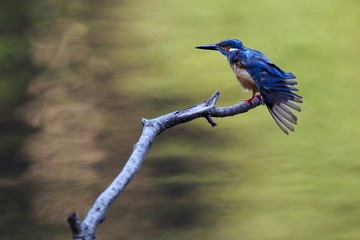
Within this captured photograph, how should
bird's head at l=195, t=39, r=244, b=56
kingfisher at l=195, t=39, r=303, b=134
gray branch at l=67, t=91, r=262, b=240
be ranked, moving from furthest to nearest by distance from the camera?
bird's head at l=195, t=39, r=244, b=56 → kingfisher at l=195, t=39, r=303, b=134 → gray branch at l=67, t=91, r=262, b=240

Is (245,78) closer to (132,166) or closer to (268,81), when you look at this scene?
(268,81)

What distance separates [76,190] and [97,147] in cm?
28

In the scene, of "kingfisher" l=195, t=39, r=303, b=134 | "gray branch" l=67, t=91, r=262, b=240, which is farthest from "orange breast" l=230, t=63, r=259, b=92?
"gray branch" l=67, t=91, r=262, b=240

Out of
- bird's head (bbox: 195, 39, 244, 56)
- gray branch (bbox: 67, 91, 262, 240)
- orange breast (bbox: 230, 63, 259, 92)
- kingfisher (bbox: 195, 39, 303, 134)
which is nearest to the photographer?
gray branch (bbox: 67, 91, 262, 240)

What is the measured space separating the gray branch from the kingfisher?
0.22ft

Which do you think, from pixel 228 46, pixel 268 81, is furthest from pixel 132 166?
pixel 228 46

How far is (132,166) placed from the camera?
2.67ft

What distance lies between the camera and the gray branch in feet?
2.29

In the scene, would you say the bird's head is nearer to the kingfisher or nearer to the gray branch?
the kingfisher

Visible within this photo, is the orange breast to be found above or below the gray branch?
above

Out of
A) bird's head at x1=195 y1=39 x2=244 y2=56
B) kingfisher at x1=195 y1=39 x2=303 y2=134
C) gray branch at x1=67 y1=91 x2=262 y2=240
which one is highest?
bird's head at x1=195 y1=39 x2=244 y2=56

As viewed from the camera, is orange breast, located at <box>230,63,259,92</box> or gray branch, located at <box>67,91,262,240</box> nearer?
gray branch, located at <box>67,91,262,240</box>

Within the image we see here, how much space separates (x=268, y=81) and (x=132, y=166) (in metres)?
0.61

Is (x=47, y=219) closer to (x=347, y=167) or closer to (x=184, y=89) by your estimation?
(x=184, y=89)
